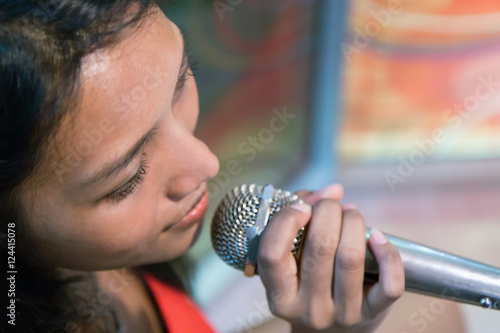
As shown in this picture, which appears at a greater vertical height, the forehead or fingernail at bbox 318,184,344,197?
the forehead

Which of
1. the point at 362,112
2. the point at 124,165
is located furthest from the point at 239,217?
the point at 362,112

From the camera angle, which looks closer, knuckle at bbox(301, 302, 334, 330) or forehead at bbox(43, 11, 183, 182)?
forehead at bbox(43, 11, 183, 182)

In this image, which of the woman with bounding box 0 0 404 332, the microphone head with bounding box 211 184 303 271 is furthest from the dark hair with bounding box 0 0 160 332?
the microphone head with bounding box 211 184 303 271

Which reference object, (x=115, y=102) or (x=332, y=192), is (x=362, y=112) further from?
(x=115, y=102)

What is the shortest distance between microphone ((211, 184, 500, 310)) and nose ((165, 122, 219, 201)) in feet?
0.20

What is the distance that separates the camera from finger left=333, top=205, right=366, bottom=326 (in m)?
0.59

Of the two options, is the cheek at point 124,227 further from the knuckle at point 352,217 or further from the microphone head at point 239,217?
the knuckle at point 352,217

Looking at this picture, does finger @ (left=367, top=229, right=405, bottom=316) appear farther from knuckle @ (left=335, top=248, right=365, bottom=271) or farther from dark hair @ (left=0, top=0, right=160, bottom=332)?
dark hair @ (left=0, top=0, right=160, bottom=332)

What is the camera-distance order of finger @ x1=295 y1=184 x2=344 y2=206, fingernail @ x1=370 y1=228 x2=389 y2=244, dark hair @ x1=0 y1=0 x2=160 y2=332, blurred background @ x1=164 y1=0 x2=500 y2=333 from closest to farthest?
1. dark hair @ x1=0 y1=0 x2=160 y2=332
2. fingernail @ x1=370 y1=228 x2=389 y2=244
3. finger @ x1=295 y1=184 x2=344 y2=206
4. blurred background @ x1=164 y1=0 x2=500 y2=333

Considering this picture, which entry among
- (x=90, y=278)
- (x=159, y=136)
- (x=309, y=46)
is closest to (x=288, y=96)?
(x=309, y=46)

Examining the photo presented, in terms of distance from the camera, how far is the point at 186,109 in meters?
0.65

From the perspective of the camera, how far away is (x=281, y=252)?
586 millimetres

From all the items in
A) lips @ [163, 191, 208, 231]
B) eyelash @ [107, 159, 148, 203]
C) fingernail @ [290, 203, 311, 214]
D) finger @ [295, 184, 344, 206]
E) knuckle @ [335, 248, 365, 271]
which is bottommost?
lips @ [163, 191, 208, 231]

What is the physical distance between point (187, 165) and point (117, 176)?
0.10 m
